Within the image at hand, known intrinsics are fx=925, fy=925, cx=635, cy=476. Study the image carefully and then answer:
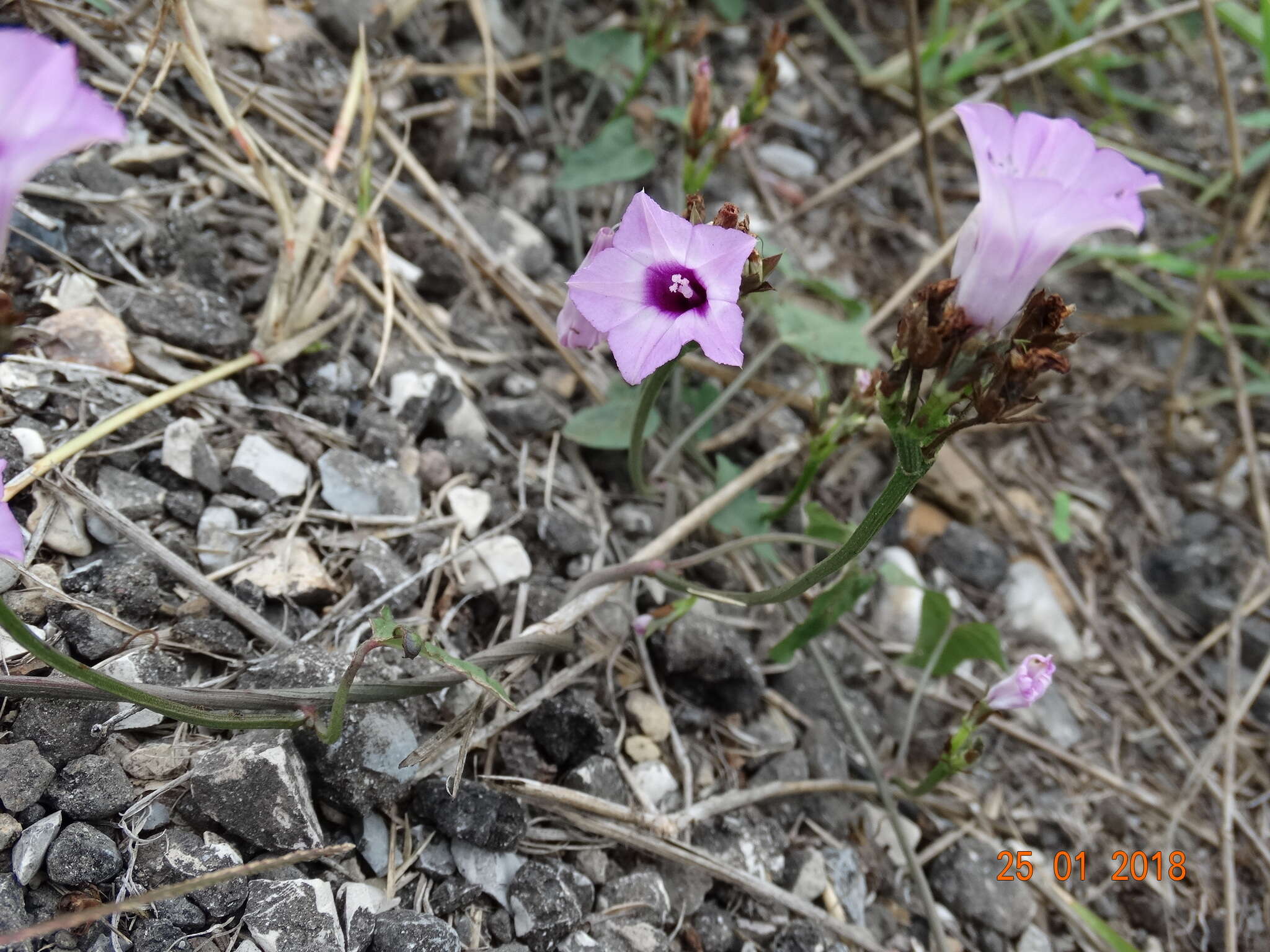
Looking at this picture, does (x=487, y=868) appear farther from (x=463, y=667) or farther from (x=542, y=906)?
(x=463, y=667)

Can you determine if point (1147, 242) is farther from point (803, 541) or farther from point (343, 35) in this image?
point (343, 35)

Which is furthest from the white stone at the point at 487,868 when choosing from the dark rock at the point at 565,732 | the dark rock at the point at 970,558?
the dark rock at the point at 970,558

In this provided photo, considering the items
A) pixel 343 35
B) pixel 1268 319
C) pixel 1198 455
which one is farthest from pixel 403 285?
pixel 1268 319

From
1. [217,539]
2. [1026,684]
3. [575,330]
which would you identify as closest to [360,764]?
[217,539]

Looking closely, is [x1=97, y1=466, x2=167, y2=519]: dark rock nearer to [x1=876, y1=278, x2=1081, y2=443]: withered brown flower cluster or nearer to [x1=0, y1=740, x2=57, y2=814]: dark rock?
[x1=0, y1=740, x2=57, y2=814]: dark rock

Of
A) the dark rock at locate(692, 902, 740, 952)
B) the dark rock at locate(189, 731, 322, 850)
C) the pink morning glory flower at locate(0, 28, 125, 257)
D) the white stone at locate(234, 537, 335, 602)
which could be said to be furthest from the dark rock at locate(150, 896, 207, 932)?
the pink morning glory flower at locate(0, 28, 125, 257)

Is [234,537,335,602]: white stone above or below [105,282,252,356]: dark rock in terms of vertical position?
below

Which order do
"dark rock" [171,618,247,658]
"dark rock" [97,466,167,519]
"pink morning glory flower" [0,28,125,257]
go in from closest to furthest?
"pink morning glory flower" [0,28,125,257] → "dark rock" [171,618,247,658] → "dark rock" [97,466,167,519]
